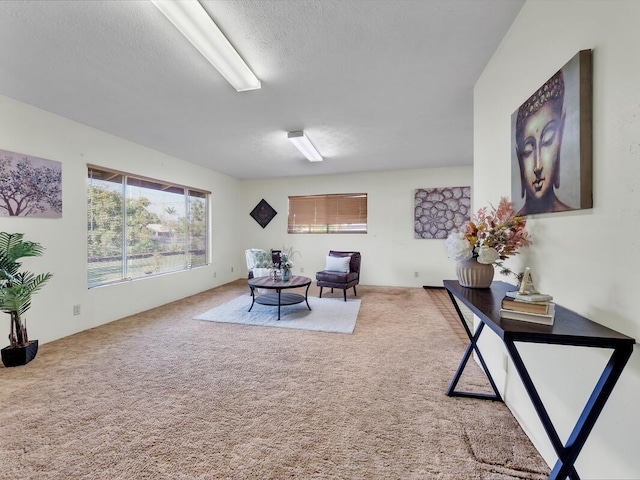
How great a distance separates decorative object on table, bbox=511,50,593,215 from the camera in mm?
1053

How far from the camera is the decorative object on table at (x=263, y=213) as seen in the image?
645 cm

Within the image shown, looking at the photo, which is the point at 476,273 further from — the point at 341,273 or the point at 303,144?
the point at 341,273

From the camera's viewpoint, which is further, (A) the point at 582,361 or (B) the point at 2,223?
(B) the point at 2,223

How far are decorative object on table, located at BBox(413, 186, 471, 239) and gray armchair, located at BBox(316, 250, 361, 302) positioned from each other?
1.62m

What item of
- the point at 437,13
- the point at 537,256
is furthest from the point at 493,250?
the point at 437,13

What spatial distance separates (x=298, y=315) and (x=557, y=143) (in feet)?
10.7

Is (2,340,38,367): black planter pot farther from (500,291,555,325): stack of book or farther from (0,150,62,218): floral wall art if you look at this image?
(500,291,555,325): stack of book

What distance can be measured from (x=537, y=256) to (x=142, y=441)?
2.41 meters

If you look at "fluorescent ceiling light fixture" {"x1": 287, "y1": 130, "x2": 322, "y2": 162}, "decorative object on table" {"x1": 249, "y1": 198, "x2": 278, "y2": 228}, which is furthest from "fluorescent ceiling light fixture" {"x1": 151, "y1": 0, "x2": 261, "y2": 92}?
"decorative object on table" {"x1": 249, "y1": 198, "x2": 278, "y2": 228}

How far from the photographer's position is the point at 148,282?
13.3 feet

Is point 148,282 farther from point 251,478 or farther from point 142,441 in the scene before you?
point 251,478

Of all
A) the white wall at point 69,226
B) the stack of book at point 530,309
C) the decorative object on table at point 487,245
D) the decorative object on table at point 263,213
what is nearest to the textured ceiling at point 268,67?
the white wall at point 69,226

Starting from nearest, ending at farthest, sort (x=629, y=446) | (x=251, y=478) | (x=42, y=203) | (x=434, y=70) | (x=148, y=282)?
(x=629, y=446)
(x=251, y=478)
(x=434, y=70)
(x=42, y=203)
(x=148, y=282)

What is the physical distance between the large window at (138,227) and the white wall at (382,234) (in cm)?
195
